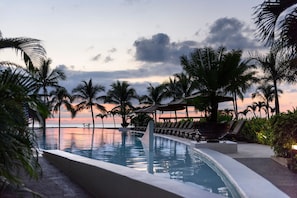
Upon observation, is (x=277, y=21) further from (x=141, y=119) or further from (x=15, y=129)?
(x=141, y=119)

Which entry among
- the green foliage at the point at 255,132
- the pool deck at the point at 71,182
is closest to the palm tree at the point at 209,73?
the green foliage at the point at 255,132

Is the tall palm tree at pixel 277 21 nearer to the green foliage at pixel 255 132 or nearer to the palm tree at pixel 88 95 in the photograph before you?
the green foliage at pixel 255 132

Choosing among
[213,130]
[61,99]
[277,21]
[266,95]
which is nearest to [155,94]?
[61,99]

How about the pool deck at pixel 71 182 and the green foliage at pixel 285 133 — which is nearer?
the pool deck at pixel 71 182

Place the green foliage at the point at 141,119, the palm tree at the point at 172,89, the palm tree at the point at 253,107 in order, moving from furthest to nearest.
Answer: the palm tree at the point at 253,107
the palm tree at the point at 172,89
the green foliage at the point at 141,119

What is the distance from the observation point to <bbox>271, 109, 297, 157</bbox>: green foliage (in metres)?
7.34

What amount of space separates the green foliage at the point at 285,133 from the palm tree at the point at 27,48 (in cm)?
478

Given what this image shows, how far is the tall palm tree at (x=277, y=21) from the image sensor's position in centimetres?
539

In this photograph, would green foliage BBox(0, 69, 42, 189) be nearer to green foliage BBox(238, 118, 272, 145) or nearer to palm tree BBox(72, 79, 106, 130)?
green foliage BBox(238, 118, 272, 145)

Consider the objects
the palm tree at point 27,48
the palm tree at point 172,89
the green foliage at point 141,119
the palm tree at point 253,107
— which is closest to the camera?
the palm tree at point 27,48

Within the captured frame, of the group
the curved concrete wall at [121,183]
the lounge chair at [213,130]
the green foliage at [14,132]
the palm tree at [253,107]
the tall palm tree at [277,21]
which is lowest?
the curved concrete wall at [121,183]

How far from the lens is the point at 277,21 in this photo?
5.54 metres

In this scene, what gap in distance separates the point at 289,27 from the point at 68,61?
9339 millimetres

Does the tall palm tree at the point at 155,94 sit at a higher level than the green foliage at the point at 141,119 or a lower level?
higher
